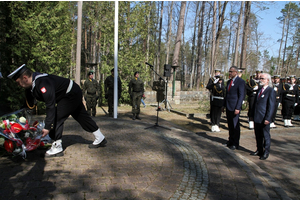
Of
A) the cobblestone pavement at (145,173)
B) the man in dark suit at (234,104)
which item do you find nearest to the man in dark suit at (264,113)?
the cobblestone pavement at (145,173)

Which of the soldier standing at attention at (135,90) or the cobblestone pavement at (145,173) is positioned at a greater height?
the soldier standing at attention at (135,90)

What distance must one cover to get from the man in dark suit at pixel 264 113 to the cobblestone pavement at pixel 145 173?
0.34 meters

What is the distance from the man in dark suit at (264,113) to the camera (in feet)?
18.1

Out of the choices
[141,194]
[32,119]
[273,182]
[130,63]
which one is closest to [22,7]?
[130,63]

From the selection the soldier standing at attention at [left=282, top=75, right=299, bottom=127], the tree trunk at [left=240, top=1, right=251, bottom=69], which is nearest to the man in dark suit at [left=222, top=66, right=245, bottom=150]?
the soldier standing at attention at [left=282, top=75, right=299, bottom=127]

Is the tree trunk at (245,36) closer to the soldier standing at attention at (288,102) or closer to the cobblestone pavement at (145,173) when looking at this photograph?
the soldier standing at attention at (288,102)

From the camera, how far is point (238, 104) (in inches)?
247

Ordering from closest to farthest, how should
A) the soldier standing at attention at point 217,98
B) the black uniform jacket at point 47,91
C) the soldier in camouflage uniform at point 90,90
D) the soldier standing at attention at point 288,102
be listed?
the black uniform jacket at point 47,91 < the soldier standing at attention at point 217,98 < the soldier in camouflage uniform at point 90,90 < the soldier standing at attention at point 288,102

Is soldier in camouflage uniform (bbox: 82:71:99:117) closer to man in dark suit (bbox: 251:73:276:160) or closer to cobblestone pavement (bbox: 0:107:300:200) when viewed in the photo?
cobblestone pavement (bbox: 0:107:300:200)

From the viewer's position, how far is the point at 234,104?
6383 millimetres

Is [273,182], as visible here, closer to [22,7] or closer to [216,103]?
[216,103]

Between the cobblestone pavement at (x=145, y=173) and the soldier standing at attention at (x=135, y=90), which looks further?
the soldier standing at attention at (x=135, y=90)

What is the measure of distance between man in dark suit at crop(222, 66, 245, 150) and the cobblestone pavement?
471mm

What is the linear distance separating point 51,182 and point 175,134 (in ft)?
15.2
